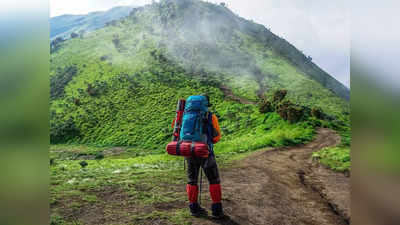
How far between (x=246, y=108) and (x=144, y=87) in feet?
53.7

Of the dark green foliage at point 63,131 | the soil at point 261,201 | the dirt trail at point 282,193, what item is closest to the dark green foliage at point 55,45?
the dark green foliage at point 63,131

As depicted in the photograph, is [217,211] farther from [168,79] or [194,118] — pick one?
[168,79]

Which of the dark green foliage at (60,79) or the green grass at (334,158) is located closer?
the green grass at (334,158)

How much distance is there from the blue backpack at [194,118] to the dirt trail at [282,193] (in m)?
1.50

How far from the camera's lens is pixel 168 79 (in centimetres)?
3866

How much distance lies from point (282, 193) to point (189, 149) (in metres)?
3.57

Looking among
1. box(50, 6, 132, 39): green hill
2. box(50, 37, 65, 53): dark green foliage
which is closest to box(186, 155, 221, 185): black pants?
box(50, 37, 65, 53): dark green foliage

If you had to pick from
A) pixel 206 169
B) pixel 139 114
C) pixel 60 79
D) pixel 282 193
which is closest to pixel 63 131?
pixel 139 114

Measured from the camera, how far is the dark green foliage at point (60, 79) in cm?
3719

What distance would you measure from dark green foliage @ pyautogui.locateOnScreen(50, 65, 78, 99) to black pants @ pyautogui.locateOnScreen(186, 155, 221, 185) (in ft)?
121

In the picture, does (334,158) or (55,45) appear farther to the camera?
(55,45)

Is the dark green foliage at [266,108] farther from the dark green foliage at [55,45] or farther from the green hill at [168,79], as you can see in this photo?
the dark green foliage at [55,45]
